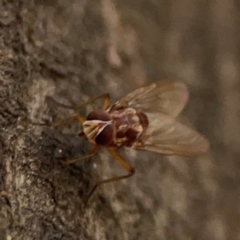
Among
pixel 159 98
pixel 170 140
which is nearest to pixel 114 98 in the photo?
pixel 159 98

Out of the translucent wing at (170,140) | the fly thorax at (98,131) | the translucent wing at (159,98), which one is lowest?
the translucent wing at (170,140)

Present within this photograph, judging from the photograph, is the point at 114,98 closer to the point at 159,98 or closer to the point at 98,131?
the point at 159,98

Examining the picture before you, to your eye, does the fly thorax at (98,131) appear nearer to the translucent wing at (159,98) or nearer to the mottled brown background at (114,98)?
the mottled brown background at (114,98)

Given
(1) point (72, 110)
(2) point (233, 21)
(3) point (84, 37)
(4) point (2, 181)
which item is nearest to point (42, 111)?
(1) point (72, 110)

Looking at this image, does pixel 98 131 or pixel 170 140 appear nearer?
pixel 98 131

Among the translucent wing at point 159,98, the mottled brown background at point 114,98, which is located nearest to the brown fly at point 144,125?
the translucent wing at point 159,98

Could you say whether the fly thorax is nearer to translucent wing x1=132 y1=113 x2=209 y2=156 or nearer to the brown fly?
the brown fly

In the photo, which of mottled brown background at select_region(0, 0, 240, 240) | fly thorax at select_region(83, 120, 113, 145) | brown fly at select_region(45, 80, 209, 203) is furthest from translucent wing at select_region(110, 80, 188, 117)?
fly thorax at select_region(83, 120, 113, 145)
